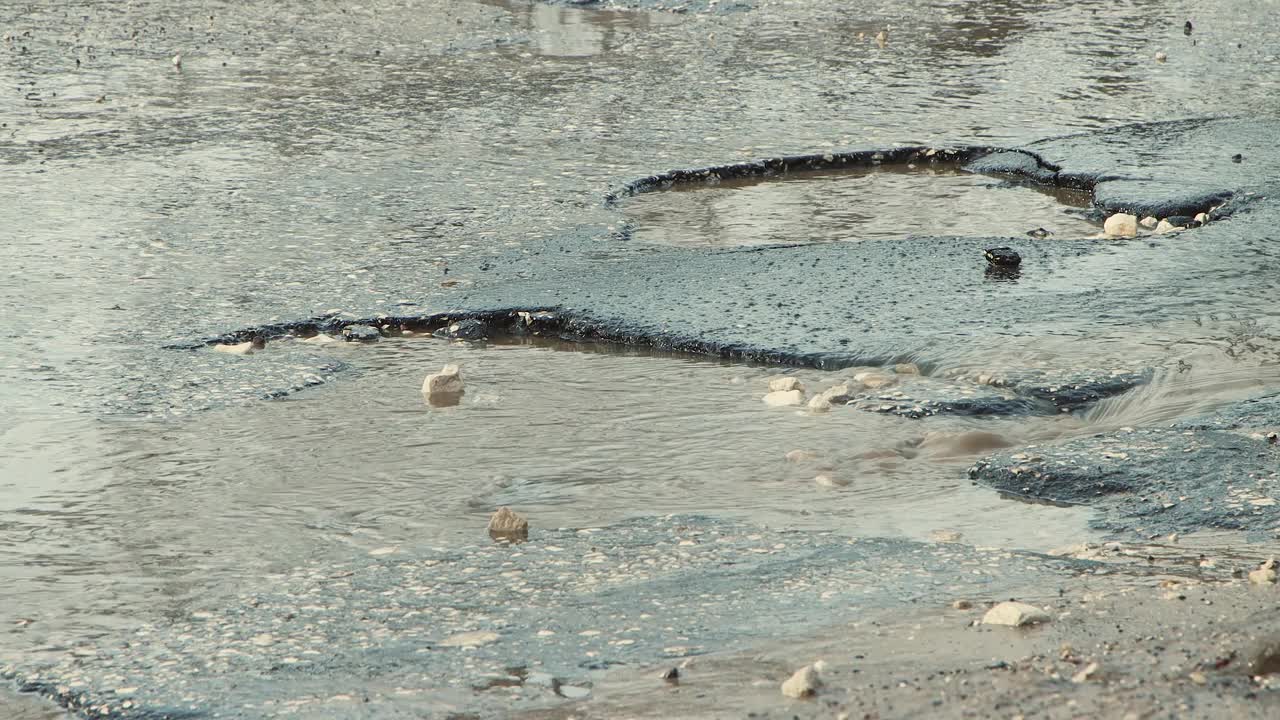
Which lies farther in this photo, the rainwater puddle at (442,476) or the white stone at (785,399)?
the white stone at (785,399)

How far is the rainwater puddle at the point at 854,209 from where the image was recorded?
18.6ft

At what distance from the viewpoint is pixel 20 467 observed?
3.78 metres

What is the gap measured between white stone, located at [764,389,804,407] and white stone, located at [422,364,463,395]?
0.86m

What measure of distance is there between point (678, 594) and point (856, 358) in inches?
59.4

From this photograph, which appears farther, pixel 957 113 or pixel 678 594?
pixel 957 113

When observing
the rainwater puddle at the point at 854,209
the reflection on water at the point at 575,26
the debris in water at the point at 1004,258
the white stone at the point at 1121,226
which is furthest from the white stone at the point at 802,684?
the reflection on water at the point at 575,26

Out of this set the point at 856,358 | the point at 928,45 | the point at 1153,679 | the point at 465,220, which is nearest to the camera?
the point at 1153,679

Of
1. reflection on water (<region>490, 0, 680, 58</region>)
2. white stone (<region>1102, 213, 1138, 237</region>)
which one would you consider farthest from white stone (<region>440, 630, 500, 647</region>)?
reflection on water (<region>490, 0, 680, 58</region>)

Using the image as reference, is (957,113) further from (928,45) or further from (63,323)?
(63,323)

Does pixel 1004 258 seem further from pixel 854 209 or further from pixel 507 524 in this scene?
pixel 507 524

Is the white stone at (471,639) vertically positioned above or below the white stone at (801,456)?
above

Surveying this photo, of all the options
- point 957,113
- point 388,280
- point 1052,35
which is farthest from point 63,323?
point 1052,35

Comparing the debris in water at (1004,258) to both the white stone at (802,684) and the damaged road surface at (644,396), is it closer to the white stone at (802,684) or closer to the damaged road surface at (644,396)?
the damaged road surface at (644,396)

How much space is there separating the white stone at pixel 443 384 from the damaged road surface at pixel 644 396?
54 mm
